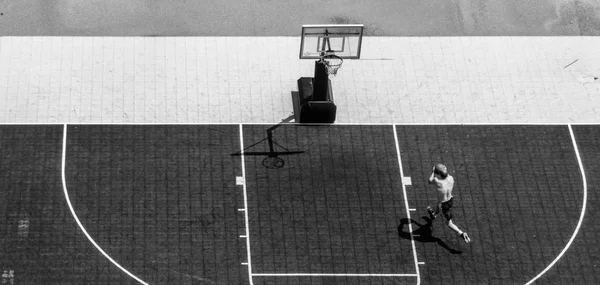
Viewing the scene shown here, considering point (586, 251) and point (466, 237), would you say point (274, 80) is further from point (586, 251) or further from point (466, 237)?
point (586, 251)

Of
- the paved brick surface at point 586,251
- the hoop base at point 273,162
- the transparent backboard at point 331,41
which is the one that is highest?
the transparent backboard at point 331,41

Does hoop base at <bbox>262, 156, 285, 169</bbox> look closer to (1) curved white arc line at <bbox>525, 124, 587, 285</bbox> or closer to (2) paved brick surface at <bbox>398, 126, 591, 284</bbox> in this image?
(2) paved brick surface at <bbox>398, 126, 591, 284</bbox>

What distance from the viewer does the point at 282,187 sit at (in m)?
32.2

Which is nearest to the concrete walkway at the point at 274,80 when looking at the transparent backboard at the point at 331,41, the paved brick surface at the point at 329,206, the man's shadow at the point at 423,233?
the paved brick surface at the point at 329,206

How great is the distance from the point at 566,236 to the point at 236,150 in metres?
8.90

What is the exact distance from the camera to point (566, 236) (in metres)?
31.7

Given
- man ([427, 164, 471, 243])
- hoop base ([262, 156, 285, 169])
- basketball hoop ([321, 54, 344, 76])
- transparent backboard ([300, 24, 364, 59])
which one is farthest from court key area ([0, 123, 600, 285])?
transparent backboard ([300, 24, 364, 59])

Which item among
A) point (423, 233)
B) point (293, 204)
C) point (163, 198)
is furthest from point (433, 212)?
point (163, 198)

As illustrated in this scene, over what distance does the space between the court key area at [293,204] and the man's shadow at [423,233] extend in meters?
0.03

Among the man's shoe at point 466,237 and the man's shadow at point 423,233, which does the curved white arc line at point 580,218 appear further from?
the man's shadow at point 423,233

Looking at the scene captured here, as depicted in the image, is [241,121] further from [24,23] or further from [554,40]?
[554,40]

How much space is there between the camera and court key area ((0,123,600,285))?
30.6 m

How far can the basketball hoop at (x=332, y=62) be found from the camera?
32656 millimetres

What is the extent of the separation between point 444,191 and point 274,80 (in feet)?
22.7
